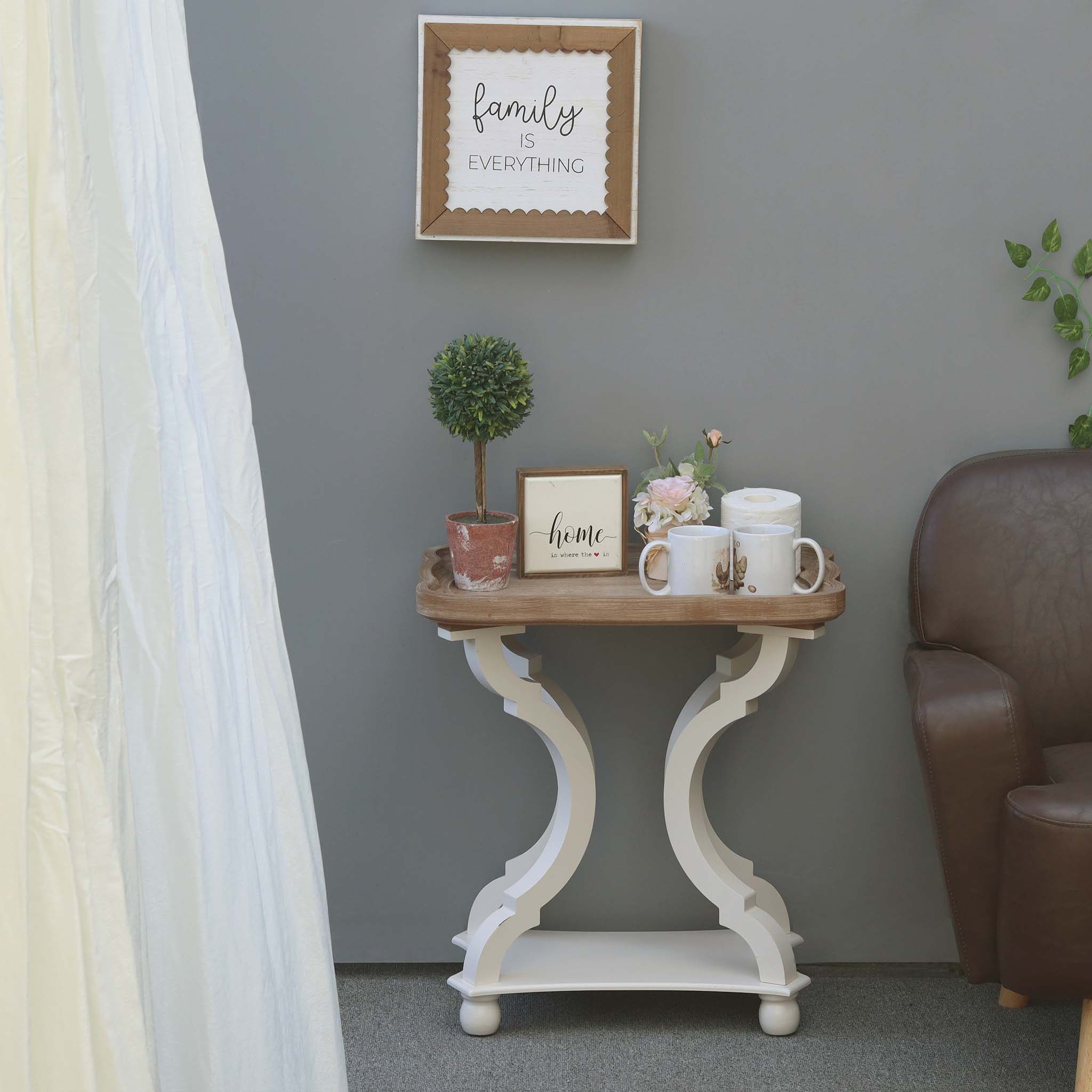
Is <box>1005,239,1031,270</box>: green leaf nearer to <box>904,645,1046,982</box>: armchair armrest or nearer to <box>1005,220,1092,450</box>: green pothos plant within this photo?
<box>1005,220,1092,450</box>: green pothos plant

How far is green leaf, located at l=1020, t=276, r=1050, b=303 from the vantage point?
1796 millimetres

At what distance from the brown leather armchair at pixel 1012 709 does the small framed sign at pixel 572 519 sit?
51cm

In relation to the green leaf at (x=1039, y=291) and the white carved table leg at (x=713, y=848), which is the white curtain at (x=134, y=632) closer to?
the white carved table leg at (x=713, y=848)

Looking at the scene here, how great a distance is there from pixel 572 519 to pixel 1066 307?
91 cm

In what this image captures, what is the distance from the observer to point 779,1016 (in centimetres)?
172

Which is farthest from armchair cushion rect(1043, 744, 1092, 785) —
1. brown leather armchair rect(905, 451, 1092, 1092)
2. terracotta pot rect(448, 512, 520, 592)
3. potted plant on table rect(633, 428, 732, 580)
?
terracotta pot rect(448, 512, 520, 592)

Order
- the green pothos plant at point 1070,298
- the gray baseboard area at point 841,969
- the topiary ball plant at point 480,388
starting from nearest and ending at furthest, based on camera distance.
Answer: the topiary ball plant at point 480,388, the green pothos plant at point 1070,298, the gray baseboard area at point 841,969

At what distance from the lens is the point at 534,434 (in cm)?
184

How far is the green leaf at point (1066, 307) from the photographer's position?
1.80 m

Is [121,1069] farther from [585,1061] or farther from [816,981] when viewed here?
[816,981]

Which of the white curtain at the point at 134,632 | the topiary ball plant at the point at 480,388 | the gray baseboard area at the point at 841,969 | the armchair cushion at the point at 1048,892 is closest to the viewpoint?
the white curtain at the point at 134,632

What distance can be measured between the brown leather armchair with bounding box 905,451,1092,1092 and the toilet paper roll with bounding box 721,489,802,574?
0.26 meters

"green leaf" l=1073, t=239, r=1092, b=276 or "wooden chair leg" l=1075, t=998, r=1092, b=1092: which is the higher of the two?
"green leaf" l=1073, t=239, r=1092, b=276

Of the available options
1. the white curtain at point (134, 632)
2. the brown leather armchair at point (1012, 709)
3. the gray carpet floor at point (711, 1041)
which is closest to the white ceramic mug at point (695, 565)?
the brown leather armchair at point (1012, 709)
